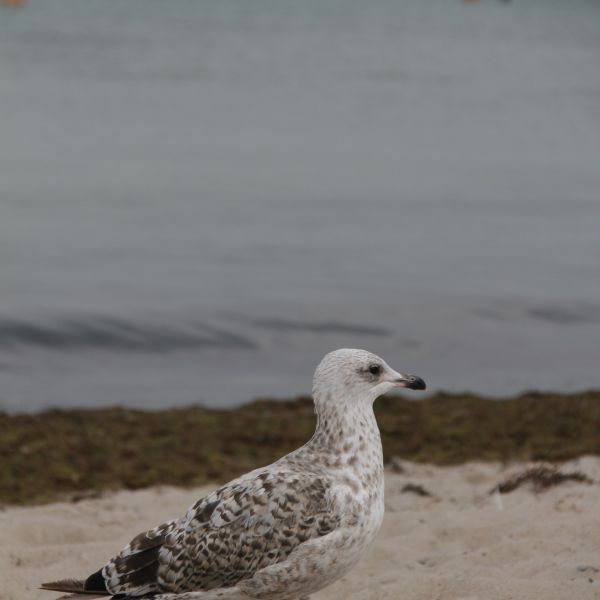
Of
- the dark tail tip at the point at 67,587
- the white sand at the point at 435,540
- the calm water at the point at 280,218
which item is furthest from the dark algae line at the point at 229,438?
the dark tail tip at the point at 67,587

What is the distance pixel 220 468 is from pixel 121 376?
4.32 meters

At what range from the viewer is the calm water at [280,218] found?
1480 cm

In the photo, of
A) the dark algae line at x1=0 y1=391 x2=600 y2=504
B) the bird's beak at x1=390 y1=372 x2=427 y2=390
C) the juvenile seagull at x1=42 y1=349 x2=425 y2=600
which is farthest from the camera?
the dark algae line at x1=0 y1=391 x2=600 y2=504

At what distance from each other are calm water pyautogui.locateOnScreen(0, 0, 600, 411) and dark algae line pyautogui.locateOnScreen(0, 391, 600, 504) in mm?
1408

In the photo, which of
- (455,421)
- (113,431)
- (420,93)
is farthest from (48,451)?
(420,93)

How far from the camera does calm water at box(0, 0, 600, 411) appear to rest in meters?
14.8

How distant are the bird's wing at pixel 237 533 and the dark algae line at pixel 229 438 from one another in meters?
3.62

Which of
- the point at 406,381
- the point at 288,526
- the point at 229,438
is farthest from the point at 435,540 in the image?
the point at 229,438

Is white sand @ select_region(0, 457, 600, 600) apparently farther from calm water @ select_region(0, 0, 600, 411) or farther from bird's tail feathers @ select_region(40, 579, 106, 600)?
calm water @ select_region(0, 0, 600, 411)

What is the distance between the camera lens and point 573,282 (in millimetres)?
18562

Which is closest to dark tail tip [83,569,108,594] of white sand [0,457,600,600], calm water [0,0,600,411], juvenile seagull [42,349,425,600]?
juvenile seagull [42,349,425,600]

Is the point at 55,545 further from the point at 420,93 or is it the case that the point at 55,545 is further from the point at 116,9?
the point at 116,9

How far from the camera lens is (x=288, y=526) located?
521 cm

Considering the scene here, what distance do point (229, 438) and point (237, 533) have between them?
548 cm
